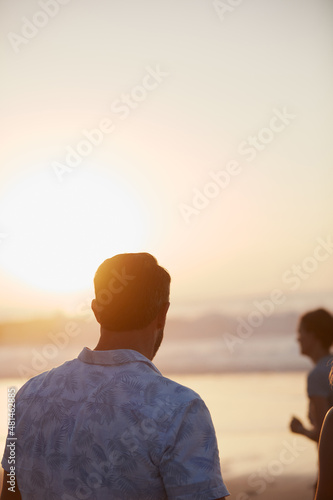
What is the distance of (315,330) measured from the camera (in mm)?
4527

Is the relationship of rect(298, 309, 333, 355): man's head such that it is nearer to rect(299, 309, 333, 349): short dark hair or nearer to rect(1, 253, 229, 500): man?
rect(299, 309, 333, 349): short dark hair

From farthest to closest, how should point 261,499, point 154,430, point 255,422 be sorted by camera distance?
point 255,422
point 261,499
point 154,430

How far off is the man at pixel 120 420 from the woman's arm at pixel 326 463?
68 cm

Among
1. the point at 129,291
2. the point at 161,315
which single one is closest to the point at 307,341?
the point at 161,315

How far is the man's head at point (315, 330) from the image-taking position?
4492 millimetres

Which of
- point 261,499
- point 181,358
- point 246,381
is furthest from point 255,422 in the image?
point 181,358

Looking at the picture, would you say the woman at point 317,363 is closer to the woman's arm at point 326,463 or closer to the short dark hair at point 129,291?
the woman's arm at point 326,463

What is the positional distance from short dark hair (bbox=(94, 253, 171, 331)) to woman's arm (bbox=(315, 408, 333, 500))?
0.86m

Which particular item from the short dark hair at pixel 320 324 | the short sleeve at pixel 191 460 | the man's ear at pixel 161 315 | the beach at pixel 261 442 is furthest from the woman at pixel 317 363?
the short sleeve at pixel 191 460

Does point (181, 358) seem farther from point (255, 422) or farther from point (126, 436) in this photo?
point (126, 436)

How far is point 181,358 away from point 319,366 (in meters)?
14.3

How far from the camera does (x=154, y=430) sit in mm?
1536

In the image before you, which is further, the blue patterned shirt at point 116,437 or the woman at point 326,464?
the woman at point 326,464

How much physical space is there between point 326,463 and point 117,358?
0.94 meters
